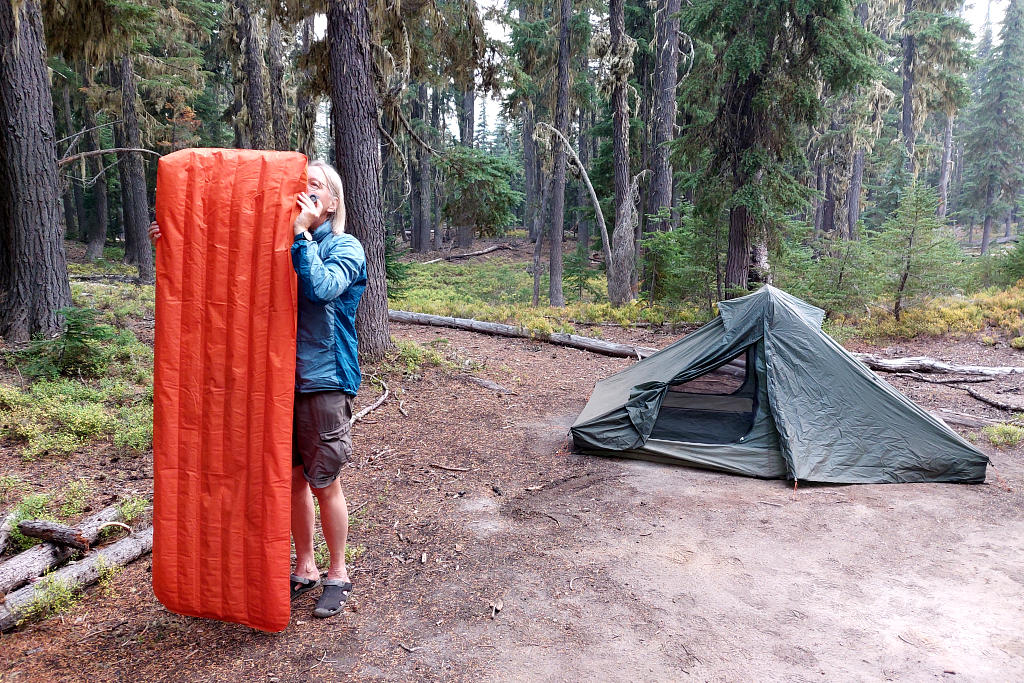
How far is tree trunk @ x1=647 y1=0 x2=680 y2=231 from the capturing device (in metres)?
14.5

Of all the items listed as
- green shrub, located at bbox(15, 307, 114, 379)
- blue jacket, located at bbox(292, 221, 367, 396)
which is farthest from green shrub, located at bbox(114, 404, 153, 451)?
blue jacket, located at bbox(292, 221, 367, 396)

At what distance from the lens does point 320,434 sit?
2.71m

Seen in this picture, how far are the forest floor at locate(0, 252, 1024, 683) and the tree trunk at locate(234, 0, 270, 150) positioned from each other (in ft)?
37.2

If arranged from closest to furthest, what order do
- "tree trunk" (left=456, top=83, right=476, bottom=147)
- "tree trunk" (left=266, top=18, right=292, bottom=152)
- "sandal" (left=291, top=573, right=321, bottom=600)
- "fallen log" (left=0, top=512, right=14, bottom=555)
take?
1. "sandal" (left=291, top=573, right=321, bottom=600)
2. "fallen log" (left=0, top=512, right=14, bottom=555)
3. "tree trunk" (left=266, top=18, right=292, bottom=152)
4. "tree trunk" (left=456, top=83, right=476, bottom=147)

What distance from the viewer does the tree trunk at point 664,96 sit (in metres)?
14.5

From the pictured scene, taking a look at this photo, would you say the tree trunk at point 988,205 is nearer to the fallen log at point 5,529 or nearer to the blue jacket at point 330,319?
the blue jacket at point 330,319

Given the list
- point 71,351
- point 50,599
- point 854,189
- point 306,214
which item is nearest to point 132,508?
point 50,599

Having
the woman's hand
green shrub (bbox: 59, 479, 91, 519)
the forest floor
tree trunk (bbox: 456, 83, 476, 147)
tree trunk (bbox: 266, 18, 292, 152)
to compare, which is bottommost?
the forest floor

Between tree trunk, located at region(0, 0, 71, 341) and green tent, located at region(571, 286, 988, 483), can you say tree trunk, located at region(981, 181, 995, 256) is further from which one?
tree trunk, located at region(0, 0, 71, 341)

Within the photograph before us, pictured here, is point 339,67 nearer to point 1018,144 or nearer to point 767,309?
point 767,309

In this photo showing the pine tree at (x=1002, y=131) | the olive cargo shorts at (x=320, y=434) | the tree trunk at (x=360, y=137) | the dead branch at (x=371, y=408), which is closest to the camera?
the olive cargo shorts at (x=320, y=434)

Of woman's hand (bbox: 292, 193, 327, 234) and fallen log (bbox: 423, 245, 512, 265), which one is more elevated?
woman's hand (bbox: 292, 193, 327, 234)

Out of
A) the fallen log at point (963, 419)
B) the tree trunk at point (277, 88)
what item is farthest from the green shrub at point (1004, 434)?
the tree trunk at point (277, 88)

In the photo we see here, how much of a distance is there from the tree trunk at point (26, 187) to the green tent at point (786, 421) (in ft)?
19.5
